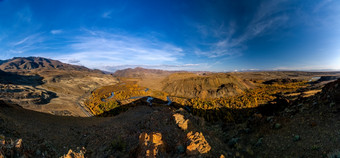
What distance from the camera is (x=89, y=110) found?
31859 mm

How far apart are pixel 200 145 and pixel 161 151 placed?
1.89 m

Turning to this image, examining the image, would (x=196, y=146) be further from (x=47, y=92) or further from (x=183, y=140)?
(x=47, y=92)

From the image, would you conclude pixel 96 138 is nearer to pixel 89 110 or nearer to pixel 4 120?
pixel 4 120

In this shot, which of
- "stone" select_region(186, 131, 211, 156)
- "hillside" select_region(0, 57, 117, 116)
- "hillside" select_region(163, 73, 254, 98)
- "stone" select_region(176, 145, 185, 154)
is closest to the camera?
"stone" select_region(186, 131, 211, 156)

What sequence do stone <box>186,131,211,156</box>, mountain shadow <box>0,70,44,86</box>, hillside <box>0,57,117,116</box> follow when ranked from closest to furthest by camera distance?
stone <box>186,131,211,156</box> → hillside <box>0,57,117,116</box> → mountain shadow <box>0,70,44,86</box>

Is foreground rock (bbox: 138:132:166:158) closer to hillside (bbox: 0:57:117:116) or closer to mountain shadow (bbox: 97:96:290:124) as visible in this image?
mountain shadow (bbox: 97:96:290:124)

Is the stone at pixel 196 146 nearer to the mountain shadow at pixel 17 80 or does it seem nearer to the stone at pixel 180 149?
the stone at pixel 180 149

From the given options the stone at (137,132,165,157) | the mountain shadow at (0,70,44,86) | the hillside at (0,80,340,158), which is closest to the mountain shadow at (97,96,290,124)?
the hillside at (0,80,340,158)

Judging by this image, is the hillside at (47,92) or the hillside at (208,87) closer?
the hillside at (47,92)

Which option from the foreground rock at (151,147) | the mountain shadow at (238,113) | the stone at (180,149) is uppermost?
the foreground rock at (151,147)

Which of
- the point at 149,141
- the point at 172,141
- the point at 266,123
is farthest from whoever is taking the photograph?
the point at 266,123

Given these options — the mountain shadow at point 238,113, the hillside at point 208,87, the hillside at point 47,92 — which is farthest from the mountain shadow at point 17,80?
the hillside at point 208,87

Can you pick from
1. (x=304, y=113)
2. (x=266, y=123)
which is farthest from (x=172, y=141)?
(x=304, y=113)

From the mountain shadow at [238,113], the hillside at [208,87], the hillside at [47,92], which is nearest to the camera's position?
the mountain shadow at [238,113]
